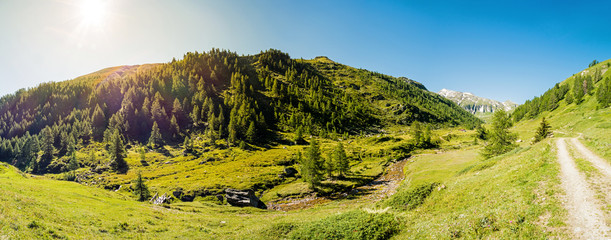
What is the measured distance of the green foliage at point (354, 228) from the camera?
59.3ft

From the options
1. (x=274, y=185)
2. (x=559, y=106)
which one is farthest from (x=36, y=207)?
(x=559, y=106)

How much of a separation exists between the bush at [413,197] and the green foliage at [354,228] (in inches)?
225

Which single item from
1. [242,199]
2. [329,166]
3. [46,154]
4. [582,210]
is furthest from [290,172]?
[46,154]

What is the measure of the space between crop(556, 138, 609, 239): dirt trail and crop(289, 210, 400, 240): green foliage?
35.0 ft

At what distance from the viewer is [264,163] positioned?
96.6 m

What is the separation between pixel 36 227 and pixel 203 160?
326ft

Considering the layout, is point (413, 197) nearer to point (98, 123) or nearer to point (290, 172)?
point (290, 172)

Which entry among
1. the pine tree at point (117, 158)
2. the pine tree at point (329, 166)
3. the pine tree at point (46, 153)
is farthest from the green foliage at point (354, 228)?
the pine tree at point (46, 153)

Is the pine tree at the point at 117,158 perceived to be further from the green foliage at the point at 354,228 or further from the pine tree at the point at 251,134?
the green foliage at the point at 354,228

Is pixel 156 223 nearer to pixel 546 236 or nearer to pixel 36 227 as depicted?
pixel 36 227

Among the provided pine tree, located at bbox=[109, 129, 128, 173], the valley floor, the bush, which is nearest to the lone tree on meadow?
the valley floor

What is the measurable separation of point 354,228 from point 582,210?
48.5ft

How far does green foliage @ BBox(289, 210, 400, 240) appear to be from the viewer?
18078mm

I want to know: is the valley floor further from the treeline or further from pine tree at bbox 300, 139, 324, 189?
the treeline
